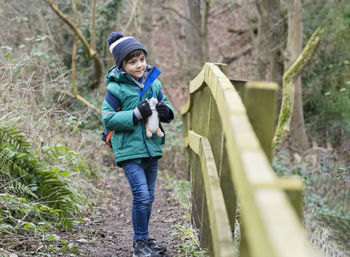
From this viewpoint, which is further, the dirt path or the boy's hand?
the dirt path

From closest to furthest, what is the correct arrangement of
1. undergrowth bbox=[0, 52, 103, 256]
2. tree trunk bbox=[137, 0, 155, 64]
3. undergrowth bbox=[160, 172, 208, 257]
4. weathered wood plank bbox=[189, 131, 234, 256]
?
weathered wood plank bbox=[189, 131, 234, 256]
undergrowth bbox=[0, 52, 103, 256]
undergrowth bbox=[160, 172, 208, 257]
tree trunk bbox=[137, 0, 155, 64]

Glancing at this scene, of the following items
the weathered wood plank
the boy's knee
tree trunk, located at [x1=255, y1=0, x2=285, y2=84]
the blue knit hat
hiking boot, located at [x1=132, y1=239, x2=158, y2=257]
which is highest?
tree trunk, located at [x1=255, y1=0, x2=285, y2=84]

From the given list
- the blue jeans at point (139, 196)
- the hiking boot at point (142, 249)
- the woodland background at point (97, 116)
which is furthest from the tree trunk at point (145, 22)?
the hiking boot at point (142, 249)

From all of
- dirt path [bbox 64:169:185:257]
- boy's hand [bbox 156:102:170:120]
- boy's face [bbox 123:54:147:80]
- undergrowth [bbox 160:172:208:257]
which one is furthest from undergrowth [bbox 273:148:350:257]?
boy's face [bbox 123:54:147:80]

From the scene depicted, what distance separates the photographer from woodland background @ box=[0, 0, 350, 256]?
171 inches

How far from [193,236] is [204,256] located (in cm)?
57

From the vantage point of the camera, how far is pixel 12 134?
4457mm

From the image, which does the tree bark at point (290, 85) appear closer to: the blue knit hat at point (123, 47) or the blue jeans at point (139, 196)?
the blue knit hat at point (123, 47)

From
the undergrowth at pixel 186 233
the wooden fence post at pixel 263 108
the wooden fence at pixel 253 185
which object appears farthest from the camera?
the undergrowth at pixel 186 233

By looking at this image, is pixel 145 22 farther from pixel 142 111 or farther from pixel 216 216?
pixel 216 216

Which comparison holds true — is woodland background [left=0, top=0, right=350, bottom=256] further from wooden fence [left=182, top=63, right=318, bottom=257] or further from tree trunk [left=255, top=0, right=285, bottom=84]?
wooden fence [left=182, top=63, right=318, bottom=257]

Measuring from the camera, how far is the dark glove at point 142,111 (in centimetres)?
385

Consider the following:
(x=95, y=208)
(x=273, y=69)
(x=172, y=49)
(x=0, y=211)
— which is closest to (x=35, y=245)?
(x=0, y=211)

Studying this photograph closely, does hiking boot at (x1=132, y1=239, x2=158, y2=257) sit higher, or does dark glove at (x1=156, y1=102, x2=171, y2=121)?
dark glove at (x1=156, y1=102, x2=171, y2=121)
